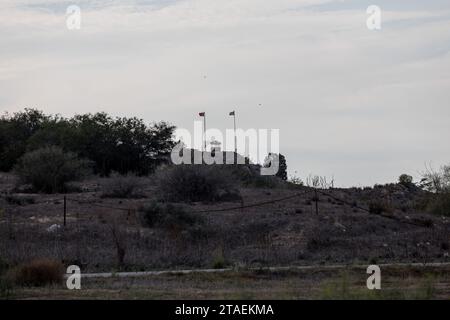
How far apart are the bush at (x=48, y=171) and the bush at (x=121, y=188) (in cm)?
418

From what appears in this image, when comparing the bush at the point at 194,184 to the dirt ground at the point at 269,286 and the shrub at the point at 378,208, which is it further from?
the dirt ground at the point at 269,286

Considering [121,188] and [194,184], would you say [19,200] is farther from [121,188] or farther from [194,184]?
[194,184]

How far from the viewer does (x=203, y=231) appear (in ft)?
129

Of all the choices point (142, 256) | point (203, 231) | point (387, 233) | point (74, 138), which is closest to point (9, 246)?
point (142, 256)

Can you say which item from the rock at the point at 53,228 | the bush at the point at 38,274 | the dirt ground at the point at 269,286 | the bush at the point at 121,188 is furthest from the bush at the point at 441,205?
the bush at the point at 38,274

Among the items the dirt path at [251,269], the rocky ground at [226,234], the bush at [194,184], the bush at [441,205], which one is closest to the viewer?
the dirt path at [251,269]

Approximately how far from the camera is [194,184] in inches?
2078

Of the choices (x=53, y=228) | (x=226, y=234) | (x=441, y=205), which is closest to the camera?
(x=53, y=228)

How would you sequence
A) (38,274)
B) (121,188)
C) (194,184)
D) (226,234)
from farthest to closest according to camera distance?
(121,188) < (194,184) < (226,234) < (38,274)

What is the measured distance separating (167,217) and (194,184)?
11558 millimetres

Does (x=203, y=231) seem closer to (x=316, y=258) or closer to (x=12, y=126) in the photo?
(x=316, y=258)

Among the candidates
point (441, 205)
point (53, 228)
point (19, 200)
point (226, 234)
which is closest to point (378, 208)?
point (441, 205)

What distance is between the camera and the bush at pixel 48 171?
58.4 meters

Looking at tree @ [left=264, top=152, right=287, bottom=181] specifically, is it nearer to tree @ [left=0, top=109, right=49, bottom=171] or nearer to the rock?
tree @ [left=0, top=109, right=49, bottom=171]
